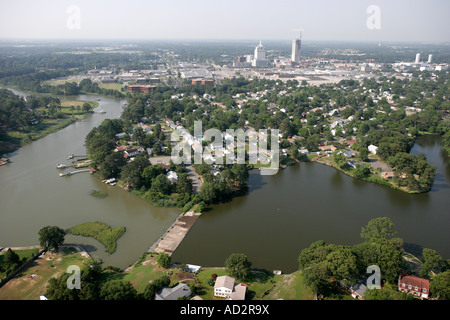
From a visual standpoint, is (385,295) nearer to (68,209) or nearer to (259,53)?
(68,209)

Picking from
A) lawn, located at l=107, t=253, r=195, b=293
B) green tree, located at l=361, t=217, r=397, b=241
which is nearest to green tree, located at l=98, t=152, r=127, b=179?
lawn, located at l=107, t=253, r=195, b=293

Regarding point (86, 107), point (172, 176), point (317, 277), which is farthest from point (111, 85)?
point (317, 277)

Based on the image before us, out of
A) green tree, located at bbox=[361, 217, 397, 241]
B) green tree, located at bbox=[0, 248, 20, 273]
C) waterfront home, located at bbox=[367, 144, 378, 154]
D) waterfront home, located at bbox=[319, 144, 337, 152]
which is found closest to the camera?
green tree, located at bbox=[0, 248, 20, 273]

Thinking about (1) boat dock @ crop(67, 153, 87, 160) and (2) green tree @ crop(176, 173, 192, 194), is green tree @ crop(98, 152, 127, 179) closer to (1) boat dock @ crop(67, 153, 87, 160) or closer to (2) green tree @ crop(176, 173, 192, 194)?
(1) boat dock @ crop(67, 153, 87, 160)

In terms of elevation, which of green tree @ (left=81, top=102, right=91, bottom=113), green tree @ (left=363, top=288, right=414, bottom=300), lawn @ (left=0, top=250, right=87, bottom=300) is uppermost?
green tree @ (left=81, top=102, right=91, bottom=113)

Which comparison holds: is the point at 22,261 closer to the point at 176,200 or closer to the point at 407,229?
the point at 176,200

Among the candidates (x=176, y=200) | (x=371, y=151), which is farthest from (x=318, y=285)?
(x=371, y=151)
